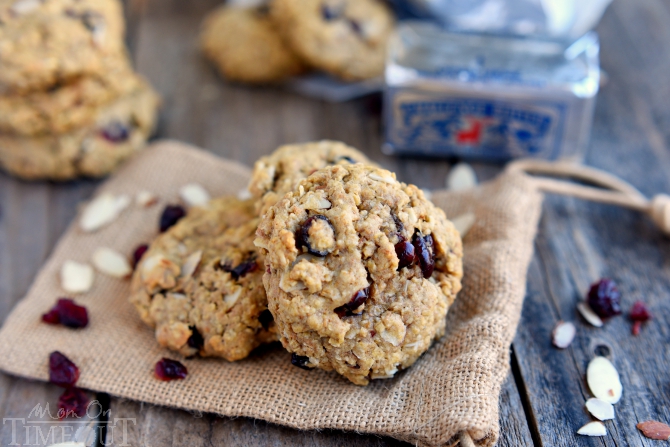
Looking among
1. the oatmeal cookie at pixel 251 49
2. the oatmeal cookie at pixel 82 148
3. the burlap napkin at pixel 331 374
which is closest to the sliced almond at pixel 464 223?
the burlap napkin at pixel 331 374

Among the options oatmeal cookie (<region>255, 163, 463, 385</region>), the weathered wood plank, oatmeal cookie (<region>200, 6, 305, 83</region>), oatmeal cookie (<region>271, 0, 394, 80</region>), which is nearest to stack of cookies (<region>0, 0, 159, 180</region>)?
oatmeal cookie (<region>200, 6, 305, 83</region>)

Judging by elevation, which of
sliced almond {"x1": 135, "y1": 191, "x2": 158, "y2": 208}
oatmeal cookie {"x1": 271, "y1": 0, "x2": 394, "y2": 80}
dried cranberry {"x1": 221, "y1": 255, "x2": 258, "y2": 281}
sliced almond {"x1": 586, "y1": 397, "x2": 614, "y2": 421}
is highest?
oatmeal cookie {"x1": 271, "y1": 0, "x2": 394, "y2": 80}

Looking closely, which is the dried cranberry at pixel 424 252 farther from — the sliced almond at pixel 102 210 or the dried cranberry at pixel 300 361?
the sliced almond at pixel 102 210

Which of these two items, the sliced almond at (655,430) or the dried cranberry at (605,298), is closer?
the sliced almond at (655,430)

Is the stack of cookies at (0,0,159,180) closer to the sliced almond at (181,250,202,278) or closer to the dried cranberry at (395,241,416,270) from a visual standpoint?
the sliced almond at (181,250,202,278)

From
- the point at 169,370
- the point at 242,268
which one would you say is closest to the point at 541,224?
the point at 242,268

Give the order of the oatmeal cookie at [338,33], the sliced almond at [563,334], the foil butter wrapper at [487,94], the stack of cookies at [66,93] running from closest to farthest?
the sliced almond at [563,334]
the stack of cookies at [66,93]
the foil butter wrapper at [487,94]
the oatmeal cookie at [338,33]
